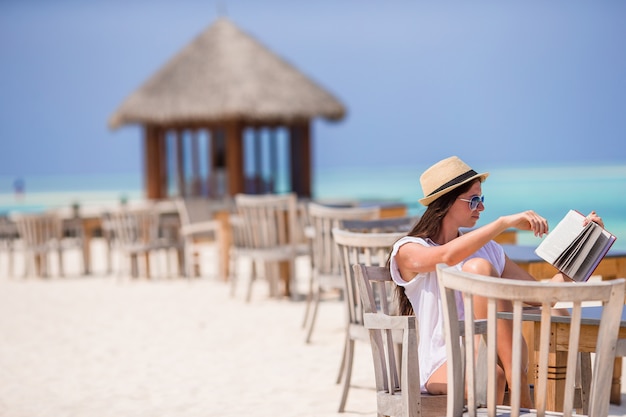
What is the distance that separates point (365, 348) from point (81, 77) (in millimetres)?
62987

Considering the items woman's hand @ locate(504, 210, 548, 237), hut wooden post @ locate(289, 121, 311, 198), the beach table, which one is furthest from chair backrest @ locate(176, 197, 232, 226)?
woman's hand @ locate(504, 210, 548, 237)

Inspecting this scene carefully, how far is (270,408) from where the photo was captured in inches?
170

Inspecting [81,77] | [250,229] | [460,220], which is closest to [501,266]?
[460,220]

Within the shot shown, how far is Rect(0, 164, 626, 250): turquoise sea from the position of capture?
82.4 ft

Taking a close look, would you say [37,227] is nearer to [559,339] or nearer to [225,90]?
[225,90]

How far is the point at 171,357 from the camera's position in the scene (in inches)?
225

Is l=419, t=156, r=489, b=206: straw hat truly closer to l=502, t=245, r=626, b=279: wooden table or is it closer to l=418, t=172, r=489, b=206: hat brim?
l=418, t=172, r=489, b=206: hat brim

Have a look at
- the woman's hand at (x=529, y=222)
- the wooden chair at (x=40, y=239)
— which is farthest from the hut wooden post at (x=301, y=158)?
the woman's hand at (x=529, y=222)

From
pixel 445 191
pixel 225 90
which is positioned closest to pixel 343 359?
pixel 445 191

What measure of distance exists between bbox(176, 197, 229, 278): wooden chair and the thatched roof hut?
11.6ft

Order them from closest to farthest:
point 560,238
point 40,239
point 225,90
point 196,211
→ point 560,238
point 196,211
point 40,239
point 225,90

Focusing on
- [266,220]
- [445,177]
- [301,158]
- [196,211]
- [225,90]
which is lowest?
[196,211]

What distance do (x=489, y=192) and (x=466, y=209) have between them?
101 ft

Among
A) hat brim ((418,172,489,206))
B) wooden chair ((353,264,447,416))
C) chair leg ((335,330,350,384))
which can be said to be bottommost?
chair leg ((335,330,350,384))
